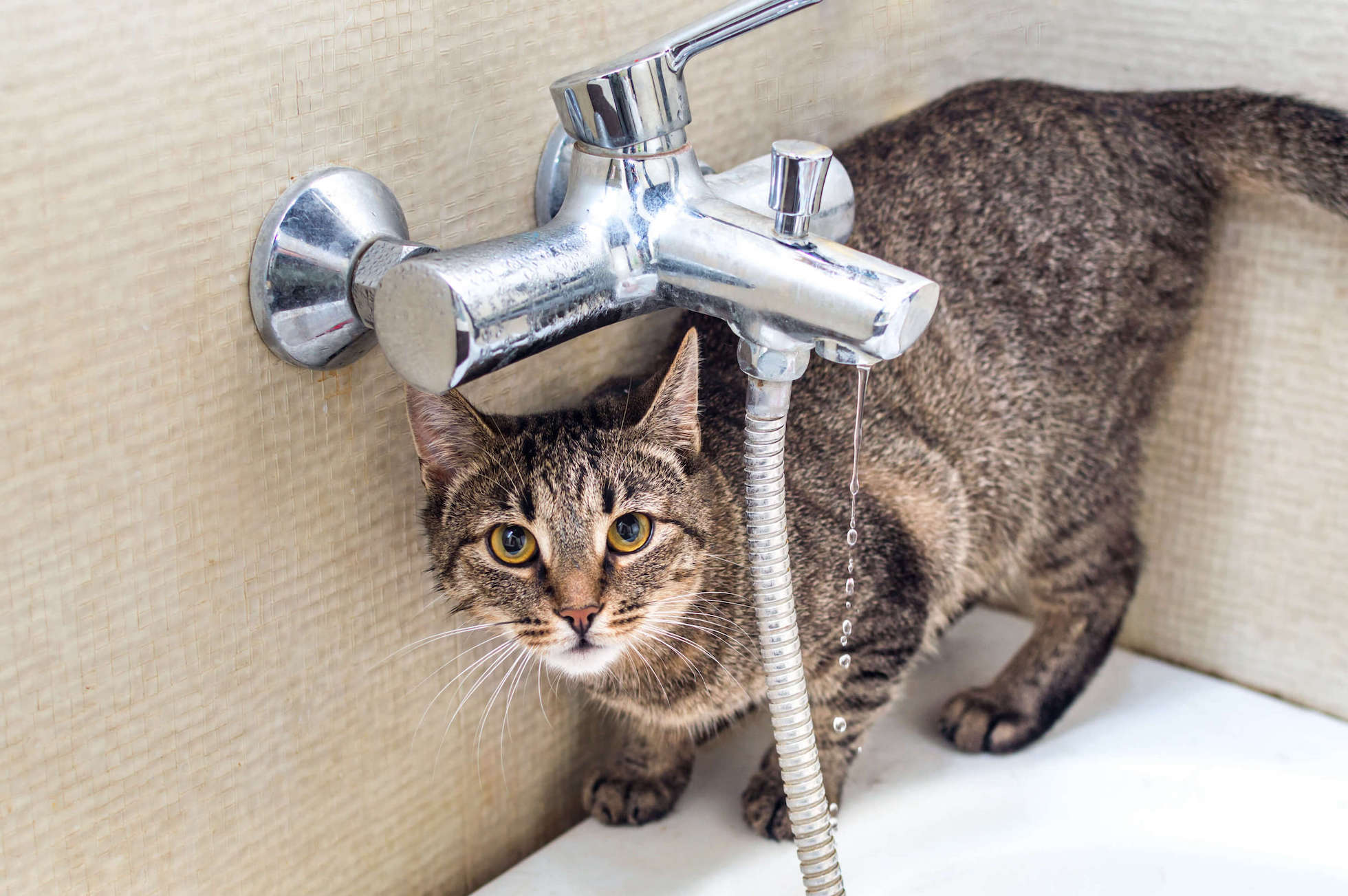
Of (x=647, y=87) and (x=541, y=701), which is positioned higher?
(x=647, y=87)

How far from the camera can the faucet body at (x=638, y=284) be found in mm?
621

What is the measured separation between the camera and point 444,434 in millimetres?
834

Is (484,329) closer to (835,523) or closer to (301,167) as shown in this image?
(301,167)

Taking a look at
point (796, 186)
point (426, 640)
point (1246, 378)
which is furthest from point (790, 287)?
point (1246, 378)

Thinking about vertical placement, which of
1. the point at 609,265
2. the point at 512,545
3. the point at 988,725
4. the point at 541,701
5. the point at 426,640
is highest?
the point at 609,265

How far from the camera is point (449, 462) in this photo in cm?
85

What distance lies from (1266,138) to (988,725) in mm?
568

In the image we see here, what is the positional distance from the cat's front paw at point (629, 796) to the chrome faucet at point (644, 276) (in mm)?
272

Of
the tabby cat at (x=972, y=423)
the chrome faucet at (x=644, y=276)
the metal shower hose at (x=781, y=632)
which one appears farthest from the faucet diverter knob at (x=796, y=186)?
the tabby cat at (x=972, y=423)

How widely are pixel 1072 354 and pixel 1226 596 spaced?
327 millimetres

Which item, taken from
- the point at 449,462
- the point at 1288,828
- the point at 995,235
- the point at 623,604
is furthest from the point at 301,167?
the point at 1288,828

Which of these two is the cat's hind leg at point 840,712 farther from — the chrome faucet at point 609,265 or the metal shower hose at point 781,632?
the chrome faucet at point 609,265

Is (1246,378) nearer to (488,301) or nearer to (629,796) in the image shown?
(629,796)

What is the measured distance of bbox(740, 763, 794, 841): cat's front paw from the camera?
3.35 ft
